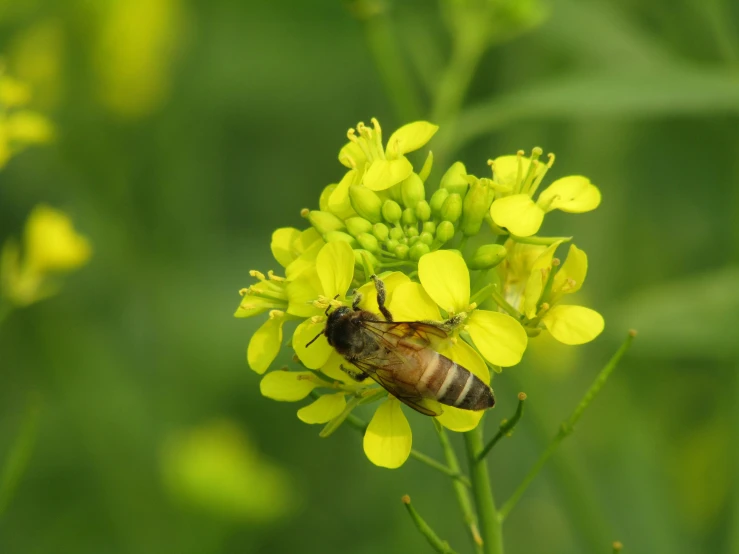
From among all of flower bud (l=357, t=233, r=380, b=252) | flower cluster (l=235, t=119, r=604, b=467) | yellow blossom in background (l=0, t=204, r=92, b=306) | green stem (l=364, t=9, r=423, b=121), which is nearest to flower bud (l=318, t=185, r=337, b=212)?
flower cluster (l=235, t=119, r=604, b=467)

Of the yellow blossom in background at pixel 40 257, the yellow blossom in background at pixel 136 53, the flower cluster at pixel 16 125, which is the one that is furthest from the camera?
the yellow blossom in background at pixel 136 53

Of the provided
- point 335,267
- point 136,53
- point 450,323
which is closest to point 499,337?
point 450,323

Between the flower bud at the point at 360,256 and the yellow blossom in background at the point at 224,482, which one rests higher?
the flower bud at the point at 360,256

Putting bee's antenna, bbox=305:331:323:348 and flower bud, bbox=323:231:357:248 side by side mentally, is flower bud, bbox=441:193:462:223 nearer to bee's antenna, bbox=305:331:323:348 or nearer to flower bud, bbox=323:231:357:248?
flower bud, bbox=323:231:357:248

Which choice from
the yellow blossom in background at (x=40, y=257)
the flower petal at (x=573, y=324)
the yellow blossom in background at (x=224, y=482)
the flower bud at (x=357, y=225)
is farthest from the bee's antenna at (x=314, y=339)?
the yellow blossom in background at (x=224, y=482)

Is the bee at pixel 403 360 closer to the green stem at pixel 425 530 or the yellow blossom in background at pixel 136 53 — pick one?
the green stem at pixel 425 530

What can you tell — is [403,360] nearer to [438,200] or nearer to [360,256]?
[360,256]
